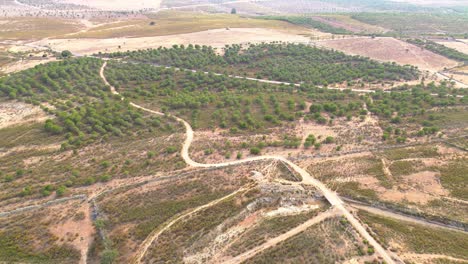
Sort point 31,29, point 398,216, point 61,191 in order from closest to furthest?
1. point 398,216
2. point 61,191
3. point 31,29

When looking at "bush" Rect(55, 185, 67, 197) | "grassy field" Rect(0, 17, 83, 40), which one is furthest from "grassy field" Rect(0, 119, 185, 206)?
"grassy field" Rect(0, 17, 83, 40)

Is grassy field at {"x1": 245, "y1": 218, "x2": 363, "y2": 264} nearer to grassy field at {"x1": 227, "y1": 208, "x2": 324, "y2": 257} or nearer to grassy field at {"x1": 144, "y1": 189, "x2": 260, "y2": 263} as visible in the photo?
grassy field at {"x1": 227, "y1": 208, "x2": 324, "y2": 257}

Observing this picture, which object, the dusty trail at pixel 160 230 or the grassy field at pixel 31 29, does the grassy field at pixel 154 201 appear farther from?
the grassy field at pixel 31 29

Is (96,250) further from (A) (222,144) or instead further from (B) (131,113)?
(B) (131,113)

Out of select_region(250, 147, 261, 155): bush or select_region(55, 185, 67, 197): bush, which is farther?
select_region(250, 147, 261, 155): bush

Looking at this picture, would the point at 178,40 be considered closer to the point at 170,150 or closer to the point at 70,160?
the point at 170,150

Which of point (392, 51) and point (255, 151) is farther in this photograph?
point (392, 51)

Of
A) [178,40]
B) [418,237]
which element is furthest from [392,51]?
[418,237]
